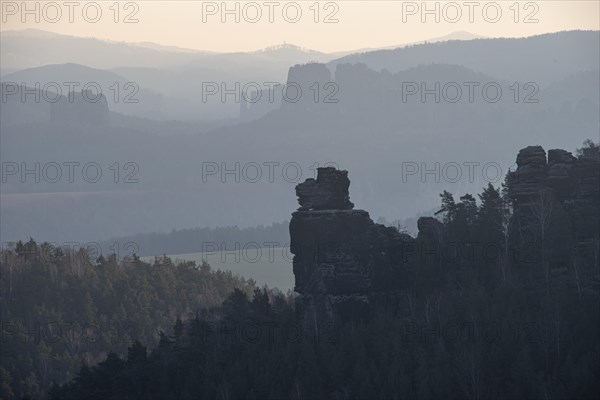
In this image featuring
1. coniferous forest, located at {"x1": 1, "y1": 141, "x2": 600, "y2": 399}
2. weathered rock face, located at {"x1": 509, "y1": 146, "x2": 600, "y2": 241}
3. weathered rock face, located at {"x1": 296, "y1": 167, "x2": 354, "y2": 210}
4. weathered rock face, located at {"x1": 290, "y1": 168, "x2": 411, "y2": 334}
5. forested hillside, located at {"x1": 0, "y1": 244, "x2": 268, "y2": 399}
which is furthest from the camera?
forested hillside, located at {"x1": 0, "y1": 244, "x2": 268, "y2": 399}

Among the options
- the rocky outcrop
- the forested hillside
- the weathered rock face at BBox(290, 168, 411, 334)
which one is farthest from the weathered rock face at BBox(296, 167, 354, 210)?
the forested hillside

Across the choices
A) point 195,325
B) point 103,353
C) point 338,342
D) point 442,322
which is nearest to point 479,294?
point 442,322

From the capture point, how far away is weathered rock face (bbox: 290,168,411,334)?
11306cm

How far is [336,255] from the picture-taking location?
114 m

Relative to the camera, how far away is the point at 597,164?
11512 centimetres

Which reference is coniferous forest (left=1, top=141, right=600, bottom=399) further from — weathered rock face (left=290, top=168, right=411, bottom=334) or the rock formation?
weathered rock face (left=290, top=168, right=411, bottom=334)

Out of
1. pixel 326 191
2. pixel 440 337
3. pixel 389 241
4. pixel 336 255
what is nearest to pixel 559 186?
pixel 389 241

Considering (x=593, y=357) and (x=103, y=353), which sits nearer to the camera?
(x=593, y=357)

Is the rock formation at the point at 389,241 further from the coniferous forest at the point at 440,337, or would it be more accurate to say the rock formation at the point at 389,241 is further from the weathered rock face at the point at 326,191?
the coniferous forest at the point at 440,337

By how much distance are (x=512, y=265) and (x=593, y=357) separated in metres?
21.9

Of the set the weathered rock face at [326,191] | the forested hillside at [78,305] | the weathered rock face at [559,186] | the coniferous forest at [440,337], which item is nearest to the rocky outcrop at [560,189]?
the weathered rock face at [559,186]

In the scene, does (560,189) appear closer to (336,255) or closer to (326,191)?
(326,191)

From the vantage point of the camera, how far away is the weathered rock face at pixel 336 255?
11306cm

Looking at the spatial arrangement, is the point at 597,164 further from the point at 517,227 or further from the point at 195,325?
the point at 195,325
